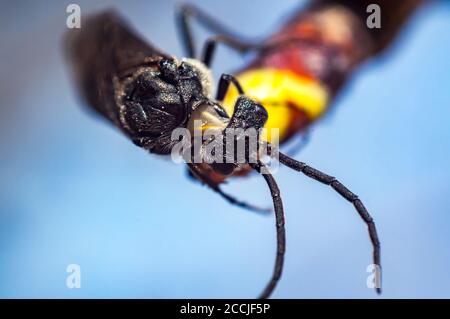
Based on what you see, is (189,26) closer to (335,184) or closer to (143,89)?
(143,89)

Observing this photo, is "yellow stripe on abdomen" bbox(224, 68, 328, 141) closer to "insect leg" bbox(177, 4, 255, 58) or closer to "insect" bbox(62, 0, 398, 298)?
"insect" bbox(62, 0, 398, 298)

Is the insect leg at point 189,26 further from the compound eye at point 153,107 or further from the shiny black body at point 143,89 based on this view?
the compound eye at point 153,107

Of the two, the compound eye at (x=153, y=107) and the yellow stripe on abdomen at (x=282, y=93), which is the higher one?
the yellow stripe on abdomen at (x=282, y=93)

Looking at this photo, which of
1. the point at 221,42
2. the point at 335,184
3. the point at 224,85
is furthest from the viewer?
the point at 221,42

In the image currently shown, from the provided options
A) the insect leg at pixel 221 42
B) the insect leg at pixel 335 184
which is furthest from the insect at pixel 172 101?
the insect leg at pixel 221 42

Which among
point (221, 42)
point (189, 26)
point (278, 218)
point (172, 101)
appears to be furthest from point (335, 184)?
point (189, 26)

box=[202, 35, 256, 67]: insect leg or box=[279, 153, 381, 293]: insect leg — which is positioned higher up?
box=[202, 35, 256, 67]: insect leg

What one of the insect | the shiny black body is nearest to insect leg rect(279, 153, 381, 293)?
the insect
